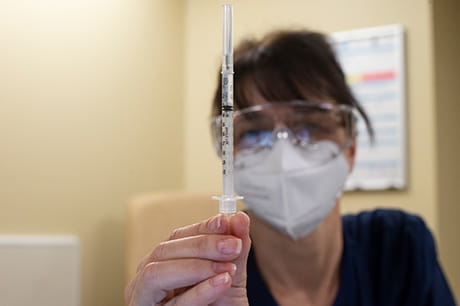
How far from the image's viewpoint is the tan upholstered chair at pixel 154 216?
3.78ft

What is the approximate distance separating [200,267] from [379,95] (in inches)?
43.9

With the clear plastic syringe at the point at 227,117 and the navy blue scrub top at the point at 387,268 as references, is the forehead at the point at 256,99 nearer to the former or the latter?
the navy blue scrub top at the point at 387,268

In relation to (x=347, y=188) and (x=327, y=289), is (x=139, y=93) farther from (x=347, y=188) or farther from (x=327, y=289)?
(x=327, y=289)

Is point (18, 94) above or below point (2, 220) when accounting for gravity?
above

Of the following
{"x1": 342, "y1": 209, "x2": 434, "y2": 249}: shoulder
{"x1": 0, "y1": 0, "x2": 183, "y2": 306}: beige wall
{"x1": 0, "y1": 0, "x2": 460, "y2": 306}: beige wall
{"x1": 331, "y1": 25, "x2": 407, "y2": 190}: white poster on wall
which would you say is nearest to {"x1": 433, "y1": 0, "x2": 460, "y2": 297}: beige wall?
{"x1": 0, "y1": 0, "x2": 460, "y2": 306}: beige wall

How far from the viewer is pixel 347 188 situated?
1421 millimetres

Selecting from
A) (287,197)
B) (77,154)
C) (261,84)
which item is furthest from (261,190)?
(77,154)

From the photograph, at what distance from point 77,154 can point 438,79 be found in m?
0.82

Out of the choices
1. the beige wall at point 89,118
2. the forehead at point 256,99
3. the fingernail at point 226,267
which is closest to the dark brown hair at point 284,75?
Result: the forehead at point 256,99

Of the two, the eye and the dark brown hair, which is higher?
the dark brown hair

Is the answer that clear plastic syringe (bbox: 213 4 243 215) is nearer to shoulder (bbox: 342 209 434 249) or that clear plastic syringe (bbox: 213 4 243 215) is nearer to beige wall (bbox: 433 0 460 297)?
shoulder (bbox: 342 209 434 249)

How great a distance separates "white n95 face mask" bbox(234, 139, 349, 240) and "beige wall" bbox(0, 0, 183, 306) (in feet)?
1.25

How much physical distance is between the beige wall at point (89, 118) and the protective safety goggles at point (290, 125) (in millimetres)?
355

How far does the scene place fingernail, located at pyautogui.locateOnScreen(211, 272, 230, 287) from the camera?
0.36 metres
